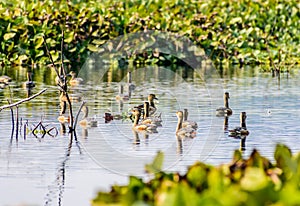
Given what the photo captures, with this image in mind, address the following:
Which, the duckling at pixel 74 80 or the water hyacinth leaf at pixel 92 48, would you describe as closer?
the duckling at pixel 74 80

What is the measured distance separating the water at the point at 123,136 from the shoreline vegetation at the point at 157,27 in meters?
3.58

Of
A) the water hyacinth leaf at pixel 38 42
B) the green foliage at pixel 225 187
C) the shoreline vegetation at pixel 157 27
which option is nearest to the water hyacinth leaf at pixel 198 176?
the green foliage at pixel 225 187

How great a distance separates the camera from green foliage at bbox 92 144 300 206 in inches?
183

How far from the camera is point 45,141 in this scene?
1382cm

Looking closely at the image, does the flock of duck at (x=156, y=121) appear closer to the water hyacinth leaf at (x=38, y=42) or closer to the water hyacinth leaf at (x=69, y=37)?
the water hyacinth leaf at (x=38, y=42)

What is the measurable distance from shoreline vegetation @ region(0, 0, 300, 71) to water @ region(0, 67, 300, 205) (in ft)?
11.7

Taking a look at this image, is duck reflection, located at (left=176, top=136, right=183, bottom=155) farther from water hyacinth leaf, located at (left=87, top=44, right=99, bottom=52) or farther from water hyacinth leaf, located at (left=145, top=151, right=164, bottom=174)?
water hyacinth leaf, located at (left=87, top=44, right=99, bottom=52)

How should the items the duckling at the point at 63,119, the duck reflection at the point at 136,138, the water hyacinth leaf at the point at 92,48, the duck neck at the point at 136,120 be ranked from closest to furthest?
the duck reflection at the point at 136,138, the duck neck at the point at 136,120, the duckling at the point at 63,119, the water hyacinth leaf at the point at 92,48

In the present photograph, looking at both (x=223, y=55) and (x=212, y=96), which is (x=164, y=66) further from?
(x=212, y=96)

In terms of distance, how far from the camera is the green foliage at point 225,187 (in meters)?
4.66

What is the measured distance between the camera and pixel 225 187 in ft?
16.5

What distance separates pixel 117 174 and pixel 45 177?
78 centimetres

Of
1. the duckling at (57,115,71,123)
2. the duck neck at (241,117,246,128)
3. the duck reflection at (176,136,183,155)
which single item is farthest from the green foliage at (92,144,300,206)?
the duckling at (57,115,71,123)

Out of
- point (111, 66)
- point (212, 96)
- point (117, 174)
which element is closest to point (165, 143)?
point (117, 174)
